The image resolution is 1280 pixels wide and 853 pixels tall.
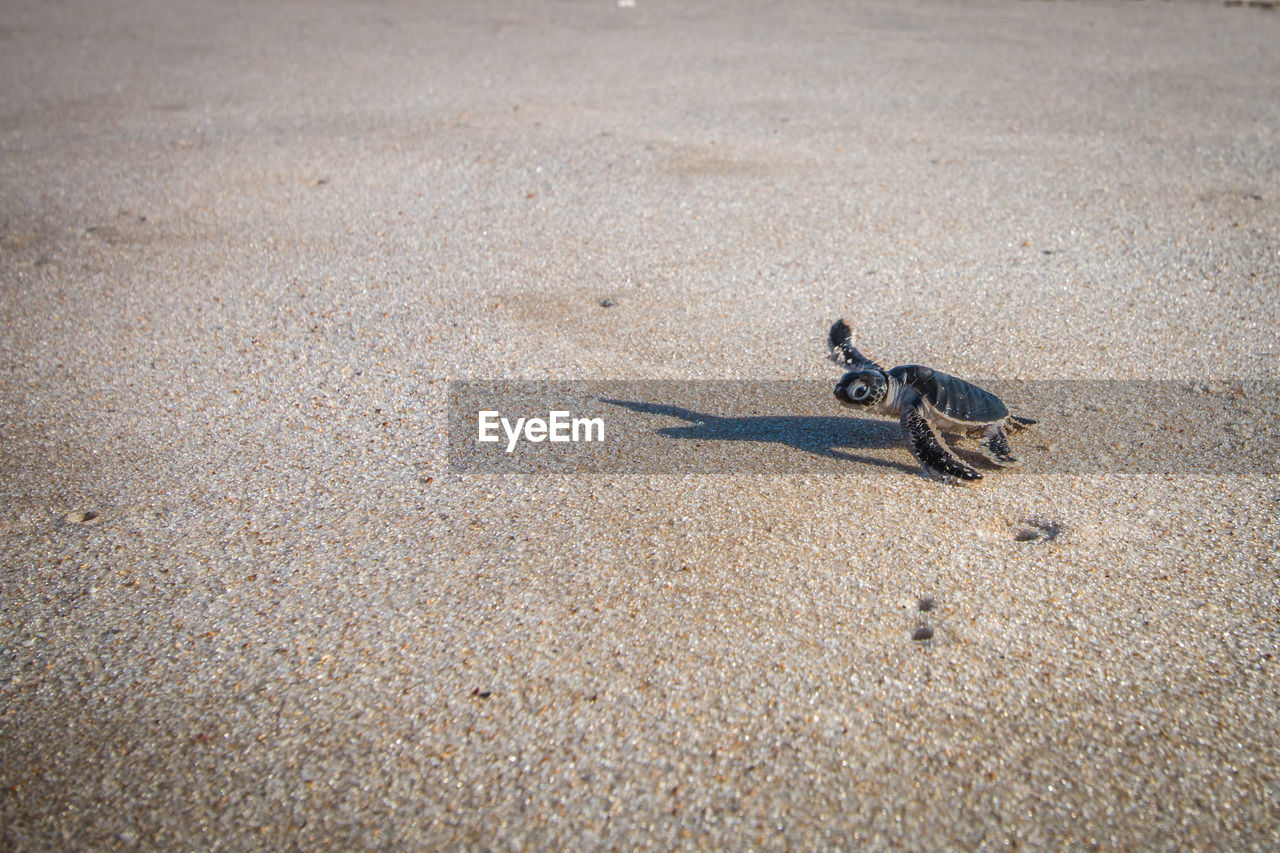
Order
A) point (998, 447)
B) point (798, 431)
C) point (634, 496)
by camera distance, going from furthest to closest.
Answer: point (798, 431)
point (998, 447)
point (634, 496)

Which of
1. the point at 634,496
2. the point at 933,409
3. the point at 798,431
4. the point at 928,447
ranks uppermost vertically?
the point at 933,409

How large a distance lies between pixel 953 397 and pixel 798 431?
588 mm

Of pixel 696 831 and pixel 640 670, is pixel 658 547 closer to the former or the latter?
pixel 640 670

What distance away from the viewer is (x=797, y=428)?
141 inches

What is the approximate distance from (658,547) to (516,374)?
1.34 m

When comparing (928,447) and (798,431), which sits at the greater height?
(928,447)

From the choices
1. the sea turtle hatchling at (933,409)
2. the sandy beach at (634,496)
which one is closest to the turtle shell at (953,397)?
the sea turtle hatchling at (933,409)

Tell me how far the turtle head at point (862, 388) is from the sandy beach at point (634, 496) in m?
0.27

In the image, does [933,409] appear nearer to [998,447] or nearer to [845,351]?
[998,447]

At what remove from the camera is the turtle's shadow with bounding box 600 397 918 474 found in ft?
11.4

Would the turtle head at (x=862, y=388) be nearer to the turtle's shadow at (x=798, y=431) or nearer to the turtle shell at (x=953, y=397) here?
the turtle shell at (x=953, y=397)

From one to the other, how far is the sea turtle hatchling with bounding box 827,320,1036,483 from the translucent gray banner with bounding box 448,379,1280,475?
0.46 feet

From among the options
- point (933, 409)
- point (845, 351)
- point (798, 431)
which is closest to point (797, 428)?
point (798, 431)

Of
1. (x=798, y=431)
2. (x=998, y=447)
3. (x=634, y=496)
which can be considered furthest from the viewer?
(x=798, y=431)
